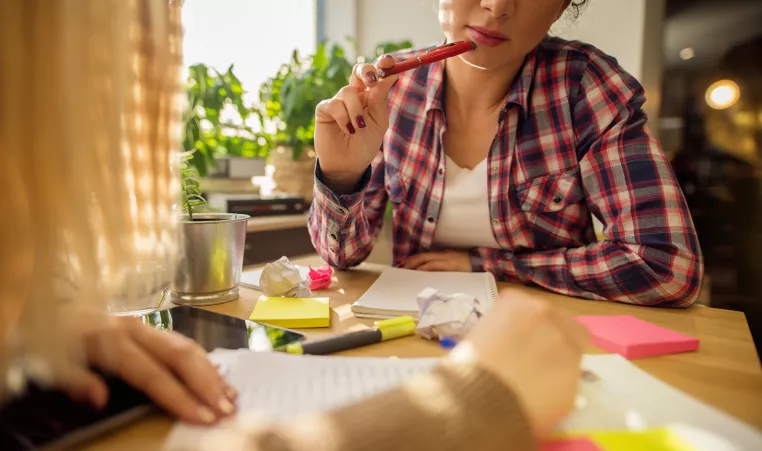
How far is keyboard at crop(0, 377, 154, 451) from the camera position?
1.02 feet

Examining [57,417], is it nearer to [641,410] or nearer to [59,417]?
[59,417]

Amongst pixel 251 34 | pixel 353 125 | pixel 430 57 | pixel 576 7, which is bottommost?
pixel 353 125

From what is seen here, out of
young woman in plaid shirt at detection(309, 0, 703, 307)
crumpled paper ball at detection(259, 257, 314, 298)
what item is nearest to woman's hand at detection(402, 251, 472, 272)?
young woman in plaid shirt at detection(309, 0, 703, 307)

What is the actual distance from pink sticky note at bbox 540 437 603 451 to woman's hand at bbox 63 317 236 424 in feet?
0.70

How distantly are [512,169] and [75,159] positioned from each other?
84 centimetres

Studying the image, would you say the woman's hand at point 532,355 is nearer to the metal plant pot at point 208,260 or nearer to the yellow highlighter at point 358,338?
the yellow highlighter at point 358,338

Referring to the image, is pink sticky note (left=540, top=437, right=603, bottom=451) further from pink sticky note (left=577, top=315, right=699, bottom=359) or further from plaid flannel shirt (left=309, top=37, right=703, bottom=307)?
plaid flannel shirt (left=309, top=37, right=703, bottom=307)

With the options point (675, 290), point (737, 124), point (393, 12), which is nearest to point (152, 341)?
point (675, 290)

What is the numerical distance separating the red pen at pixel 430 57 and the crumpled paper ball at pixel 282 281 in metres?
0.34

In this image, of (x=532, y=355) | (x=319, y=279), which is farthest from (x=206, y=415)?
(x=319, y=279)

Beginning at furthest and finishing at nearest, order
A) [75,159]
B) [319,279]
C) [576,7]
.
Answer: [576,7], [319,279], [75,159]

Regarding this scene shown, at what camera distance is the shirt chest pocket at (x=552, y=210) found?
3.13ft

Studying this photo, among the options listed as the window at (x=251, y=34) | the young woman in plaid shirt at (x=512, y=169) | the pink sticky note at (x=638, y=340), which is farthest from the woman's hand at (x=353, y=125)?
the window at (x=251, y=34)

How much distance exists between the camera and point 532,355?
0.35 metres
